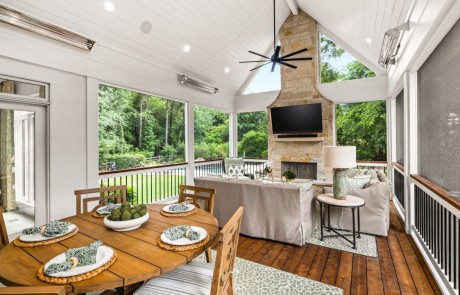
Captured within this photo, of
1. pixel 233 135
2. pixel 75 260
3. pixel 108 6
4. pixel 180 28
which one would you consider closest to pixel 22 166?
pixel 108 6

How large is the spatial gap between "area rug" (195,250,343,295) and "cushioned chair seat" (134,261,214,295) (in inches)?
31.2

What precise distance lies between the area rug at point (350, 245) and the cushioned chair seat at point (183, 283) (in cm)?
206

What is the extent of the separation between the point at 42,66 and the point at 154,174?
2.86 metres

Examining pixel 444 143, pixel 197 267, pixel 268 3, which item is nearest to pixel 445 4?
pixel 444 143

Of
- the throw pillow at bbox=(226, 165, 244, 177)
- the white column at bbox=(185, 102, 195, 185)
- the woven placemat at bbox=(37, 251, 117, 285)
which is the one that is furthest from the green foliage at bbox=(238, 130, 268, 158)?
the woven placemat at bbox=(37, 251, 117, 285)

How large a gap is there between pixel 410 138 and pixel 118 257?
12.4ft

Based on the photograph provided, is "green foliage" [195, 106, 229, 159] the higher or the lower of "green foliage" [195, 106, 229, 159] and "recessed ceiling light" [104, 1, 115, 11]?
the lower

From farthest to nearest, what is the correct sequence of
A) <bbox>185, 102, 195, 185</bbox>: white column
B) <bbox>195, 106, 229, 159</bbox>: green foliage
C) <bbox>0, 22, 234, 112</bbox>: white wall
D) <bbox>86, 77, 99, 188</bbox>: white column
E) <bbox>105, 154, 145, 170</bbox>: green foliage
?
<bbox>195, 106, 229, 159</bbox>: green foliage
<bbox>185, 102, 195, 185</bbox>: white column
<bbox>105, 154, 145, 170</bbox>: green foliage
<bbox>86, 77, 99, 188</bbox>: white column
<bbox>0, 22, 234, 112</bbox>: white wall

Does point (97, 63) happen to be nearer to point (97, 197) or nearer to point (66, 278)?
point (97, 197)

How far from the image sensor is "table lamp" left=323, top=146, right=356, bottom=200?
304 centimetres

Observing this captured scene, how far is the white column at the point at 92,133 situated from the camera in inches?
150

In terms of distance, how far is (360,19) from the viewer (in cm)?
420

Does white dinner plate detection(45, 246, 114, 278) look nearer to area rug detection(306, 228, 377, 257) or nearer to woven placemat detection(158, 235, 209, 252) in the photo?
woven placemat detection(158, 235, 209, 252)

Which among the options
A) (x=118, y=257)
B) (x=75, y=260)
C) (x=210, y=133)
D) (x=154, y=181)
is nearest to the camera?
(x=75, y=260)
